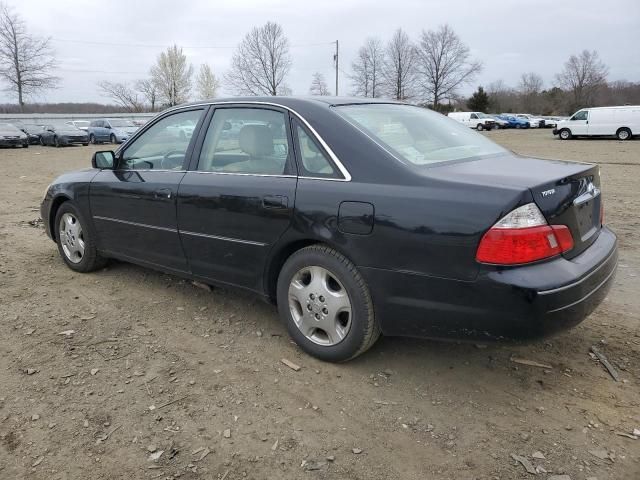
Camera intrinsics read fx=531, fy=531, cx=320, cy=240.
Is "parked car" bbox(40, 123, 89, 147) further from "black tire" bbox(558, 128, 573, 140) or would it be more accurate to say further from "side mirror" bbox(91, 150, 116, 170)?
"side mirror" bbox(91, 150, 116, 170)

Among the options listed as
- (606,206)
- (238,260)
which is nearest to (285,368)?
(238,260)

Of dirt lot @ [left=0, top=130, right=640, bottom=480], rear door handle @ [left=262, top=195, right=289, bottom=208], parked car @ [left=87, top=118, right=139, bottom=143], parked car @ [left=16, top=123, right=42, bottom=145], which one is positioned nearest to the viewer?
dirt lot @ [left=0, top=130, right=640, bottom=480]

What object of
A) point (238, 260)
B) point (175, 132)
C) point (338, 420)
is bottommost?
point (338, 420)

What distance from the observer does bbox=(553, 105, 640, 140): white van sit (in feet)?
91.2

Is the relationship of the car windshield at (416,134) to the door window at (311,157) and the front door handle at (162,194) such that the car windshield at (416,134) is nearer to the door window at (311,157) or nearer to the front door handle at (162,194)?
the door window at (311,157)

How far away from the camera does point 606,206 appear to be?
8.10 metres

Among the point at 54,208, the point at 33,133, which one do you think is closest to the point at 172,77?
the point at 33,133

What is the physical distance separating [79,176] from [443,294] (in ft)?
12.1

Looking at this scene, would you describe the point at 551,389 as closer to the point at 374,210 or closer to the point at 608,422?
the point at 608,422

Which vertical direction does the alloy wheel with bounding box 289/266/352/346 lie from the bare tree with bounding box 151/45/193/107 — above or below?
below

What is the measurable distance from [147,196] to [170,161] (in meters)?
0.32

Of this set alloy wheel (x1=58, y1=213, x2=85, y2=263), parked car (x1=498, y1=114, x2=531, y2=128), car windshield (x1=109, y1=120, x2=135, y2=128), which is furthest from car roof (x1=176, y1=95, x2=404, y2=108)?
parked car (x1=498, y1=114, x2=531, y2=128)

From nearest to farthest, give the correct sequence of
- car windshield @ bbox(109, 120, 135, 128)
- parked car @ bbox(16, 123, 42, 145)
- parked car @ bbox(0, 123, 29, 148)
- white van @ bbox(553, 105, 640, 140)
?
1. parked car @ bbox(0, 123, 29, 148)
2. white van @ bbox(553, 105, 640, 140)
3. car windshield @ bbox(109, 120, 135, 128)
4. parked car @ bbox(16, 123, 42, 145)

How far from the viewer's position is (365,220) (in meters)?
2.86
